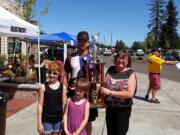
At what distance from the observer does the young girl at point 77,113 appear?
457 cm

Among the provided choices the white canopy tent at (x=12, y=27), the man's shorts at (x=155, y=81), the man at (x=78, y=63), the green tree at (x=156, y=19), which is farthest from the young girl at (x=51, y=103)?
the green tree at (x=156, y=19)

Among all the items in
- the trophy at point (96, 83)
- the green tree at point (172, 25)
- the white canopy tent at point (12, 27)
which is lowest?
the trophy at point (96, 83)

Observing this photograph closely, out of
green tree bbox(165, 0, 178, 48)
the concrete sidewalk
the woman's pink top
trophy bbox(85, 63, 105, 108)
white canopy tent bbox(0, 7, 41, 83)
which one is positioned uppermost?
green tree bbox(165, 0, 178, 48)

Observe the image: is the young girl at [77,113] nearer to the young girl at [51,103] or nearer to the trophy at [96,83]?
the young girl at [51,103]

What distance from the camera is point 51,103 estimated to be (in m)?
4.75

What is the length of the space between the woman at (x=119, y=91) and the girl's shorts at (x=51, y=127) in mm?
656

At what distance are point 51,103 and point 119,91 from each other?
82 cm

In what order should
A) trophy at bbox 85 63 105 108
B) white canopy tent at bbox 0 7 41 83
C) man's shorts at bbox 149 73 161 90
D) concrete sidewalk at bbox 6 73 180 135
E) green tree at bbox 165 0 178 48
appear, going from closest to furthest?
1. trophy at bbox 85 63 105 108
2. concrete sidewalk at bbox 6 73 180 135
3. white canopy tent at bbox 0 7 41 83
4. man's shorts at bbox 149 73 161 90
5. green tree at bbox 165 0 178 48

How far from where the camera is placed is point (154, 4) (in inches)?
4267

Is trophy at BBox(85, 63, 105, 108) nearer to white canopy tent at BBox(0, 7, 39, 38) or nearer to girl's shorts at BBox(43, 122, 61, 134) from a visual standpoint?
girl's shorts at BBox(43, 122, 61, 134)

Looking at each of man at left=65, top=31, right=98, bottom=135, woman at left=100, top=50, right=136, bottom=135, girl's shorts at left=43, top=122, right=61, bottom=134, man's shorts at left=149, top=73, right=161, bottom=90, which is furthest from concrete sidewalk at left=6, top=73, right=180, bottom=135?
girl's shorts at left=43, top=122, right=61, bottom=134

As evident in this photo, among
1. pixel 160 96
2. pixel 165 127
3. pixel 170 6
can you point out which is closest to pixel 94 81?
pixel 165 127

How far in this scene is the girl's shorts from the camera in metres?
4.75

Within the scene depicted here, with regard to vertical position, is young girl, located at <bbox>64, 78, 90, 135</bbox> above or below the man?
below
